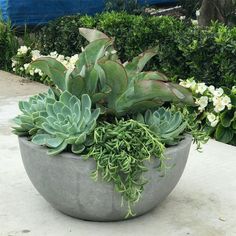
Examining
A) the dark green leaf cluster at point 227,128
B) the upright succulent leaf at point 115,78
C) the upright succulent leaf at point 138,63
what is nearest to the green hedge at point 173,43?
the dark green leaf cluster at point 227,128

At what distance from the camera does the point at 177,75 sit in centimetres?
617

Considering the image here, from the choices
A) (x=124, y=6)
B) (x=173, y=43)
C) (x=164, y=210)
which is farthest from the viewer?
(x=124, y=6)

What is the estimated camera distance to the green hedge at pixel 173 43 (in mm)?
5641

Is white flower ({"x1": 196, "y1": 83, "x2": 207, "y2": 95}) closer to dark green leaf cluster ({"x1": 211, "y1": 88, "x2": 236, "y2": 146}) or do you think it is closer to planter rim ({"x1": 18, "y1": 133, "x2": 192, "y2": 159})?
dark green leaf cluster ({"x1": 211, "y1": 88, "x2": 236, "y2": 146})

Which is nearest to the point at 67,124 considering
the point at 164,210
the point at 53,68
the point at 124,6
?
the point at 53,68

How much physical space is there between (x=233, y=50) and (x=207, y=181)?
1.82 metres

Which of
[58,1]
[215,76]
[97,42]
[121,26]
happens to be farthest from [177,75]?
[58,1]

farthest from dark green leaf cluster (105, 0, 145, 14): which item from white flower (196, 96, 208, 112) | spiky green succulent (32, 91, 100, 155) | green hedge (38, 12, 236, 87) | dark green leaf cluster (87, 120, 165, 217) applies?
dark green leaf cluster (87, 120, 165, 217)

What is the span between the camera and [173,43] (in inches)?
245

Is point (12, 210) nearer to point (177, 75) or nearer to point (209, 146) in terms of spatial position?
point (209, 146)

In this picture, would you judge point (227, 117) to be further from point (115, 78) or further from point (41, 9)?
point (41, 9)

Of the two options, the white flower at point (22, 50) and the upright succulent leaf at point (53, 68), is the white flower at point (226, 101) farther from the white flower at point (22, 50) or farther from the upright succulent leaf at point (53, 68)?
the white flower at point (22, 50)

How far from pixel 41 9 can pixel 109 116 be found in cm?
618

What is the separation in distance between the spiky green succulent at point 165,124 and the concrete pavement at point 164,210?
0.53 metres
